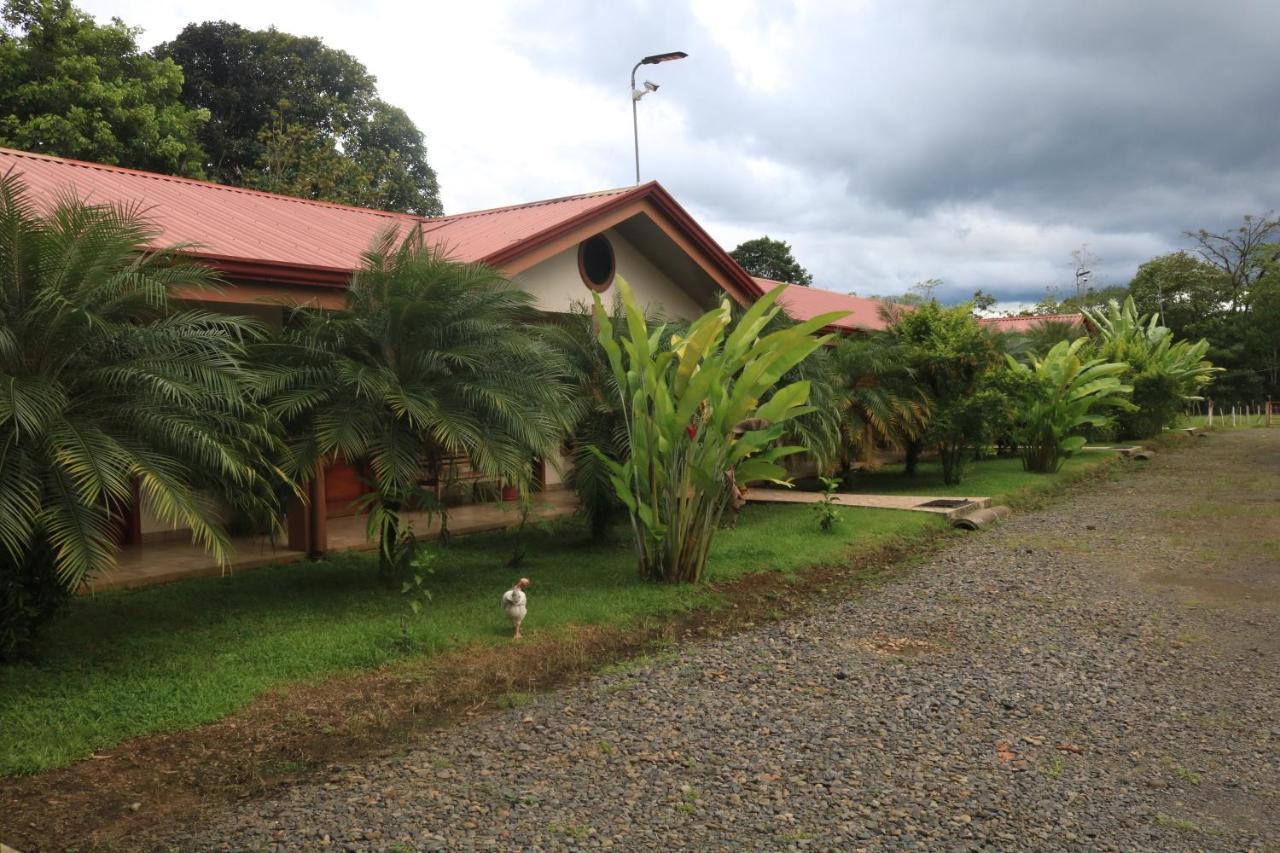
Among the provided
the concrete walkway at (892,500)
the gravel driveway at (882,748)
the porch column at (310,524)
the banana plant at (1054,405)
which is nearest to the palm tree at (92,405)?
the gravel driveway at (882,748)

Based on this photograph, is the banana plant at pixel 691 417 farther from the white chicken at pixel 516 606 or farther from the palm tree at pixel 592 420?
the white chicken at pixel 516 606

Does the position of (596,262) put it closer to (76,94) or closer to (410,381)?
(410,381)

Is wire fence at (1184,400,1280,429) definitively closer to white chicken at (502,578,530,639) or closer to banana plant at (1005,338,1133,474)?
banana plant at (1005,338,1133,474)

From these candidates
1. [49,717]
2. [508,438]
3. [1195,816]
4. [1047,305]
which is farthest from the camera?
[1047,305]

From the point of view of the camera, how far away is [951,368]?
14.9 meters

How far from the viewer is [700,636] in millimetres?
6984

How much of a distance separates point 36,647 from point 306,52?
98.1 ft

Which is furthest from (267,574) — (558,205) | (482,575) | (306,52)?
(306,52)

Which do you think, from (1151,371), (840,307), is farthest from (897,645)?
(1151,371)

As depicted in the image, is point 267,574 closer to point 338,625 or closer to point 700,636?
point 338,625

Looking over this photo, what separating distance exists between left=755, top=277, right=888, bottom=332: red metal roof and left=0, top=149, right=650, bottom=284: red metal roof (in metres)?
6.86

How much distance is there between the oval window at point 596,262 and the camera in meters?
12.7

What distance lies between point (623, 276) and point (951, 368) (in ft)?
18.0

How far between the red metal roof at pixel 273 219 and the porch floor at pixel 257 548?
264 centimetres
